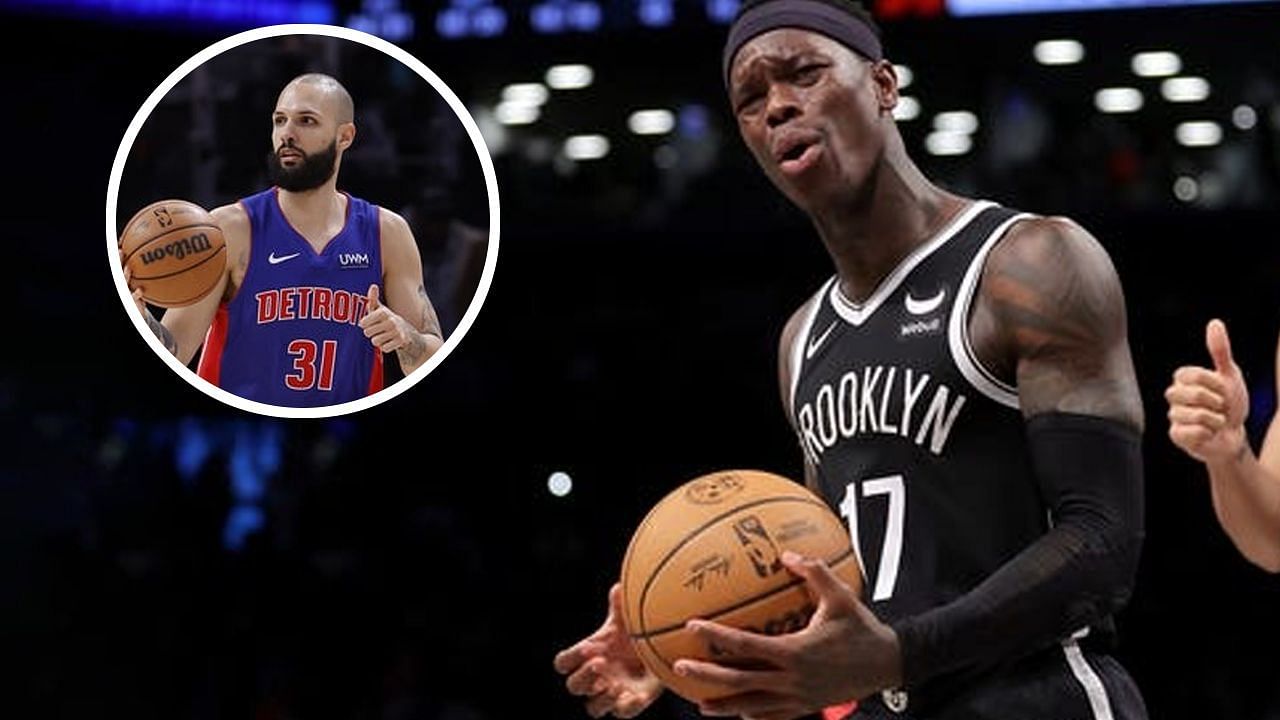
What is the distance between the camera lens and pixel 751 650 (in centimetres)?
310

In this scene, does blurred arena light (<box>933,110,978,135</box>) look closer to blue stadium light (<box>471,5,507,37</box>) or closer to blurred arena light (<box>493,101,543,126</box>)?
blurred arena light (<box>493,101,543,126</box>)

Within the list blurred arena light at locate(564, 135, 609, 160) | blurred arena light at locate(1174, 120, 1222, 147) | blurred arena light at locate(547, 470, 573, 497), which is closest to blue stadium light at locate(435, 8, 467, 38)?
blurred arena light at locate(564, 135, 609, 160)

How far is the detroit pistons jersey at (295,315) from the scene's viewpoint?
13.2 ft

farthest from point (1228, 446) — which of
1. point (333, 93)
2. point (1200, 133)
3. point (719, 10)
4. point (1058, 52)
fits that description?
point (1200, 133)

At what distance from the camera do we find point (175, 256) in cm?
400

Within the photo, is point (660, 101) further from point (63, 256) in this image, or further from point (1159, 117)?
point (63, 256)

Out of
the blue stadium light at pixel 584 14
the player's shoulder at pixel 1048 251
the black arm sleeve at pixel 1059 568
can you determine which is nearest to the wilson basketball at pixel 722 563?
the black arm sleeve at pixel 1059 568

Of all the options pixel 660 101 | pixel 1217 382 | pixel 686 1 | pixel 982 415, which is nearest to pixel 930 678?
pixel 982 415

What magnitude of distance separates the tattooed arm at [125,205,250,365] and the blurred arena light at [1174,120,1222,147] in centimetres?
1230

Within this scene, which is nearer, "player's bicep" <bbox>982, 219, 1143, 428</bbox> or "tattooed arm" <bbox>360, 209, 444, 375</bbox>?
"player's bicep" <bbox>982, 219, 1143, 428</bbox>

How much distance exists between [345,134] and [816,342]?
1.03 meters

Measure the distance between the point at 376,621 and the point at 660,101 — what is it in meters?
4.45

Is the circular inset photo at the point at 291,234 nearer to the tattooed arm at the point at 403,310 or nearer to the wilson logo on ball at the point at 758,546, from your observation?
the tattooed arm at the point at 403,310

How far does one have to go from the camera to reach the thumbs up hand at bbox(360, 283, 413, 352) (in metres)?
4.09
